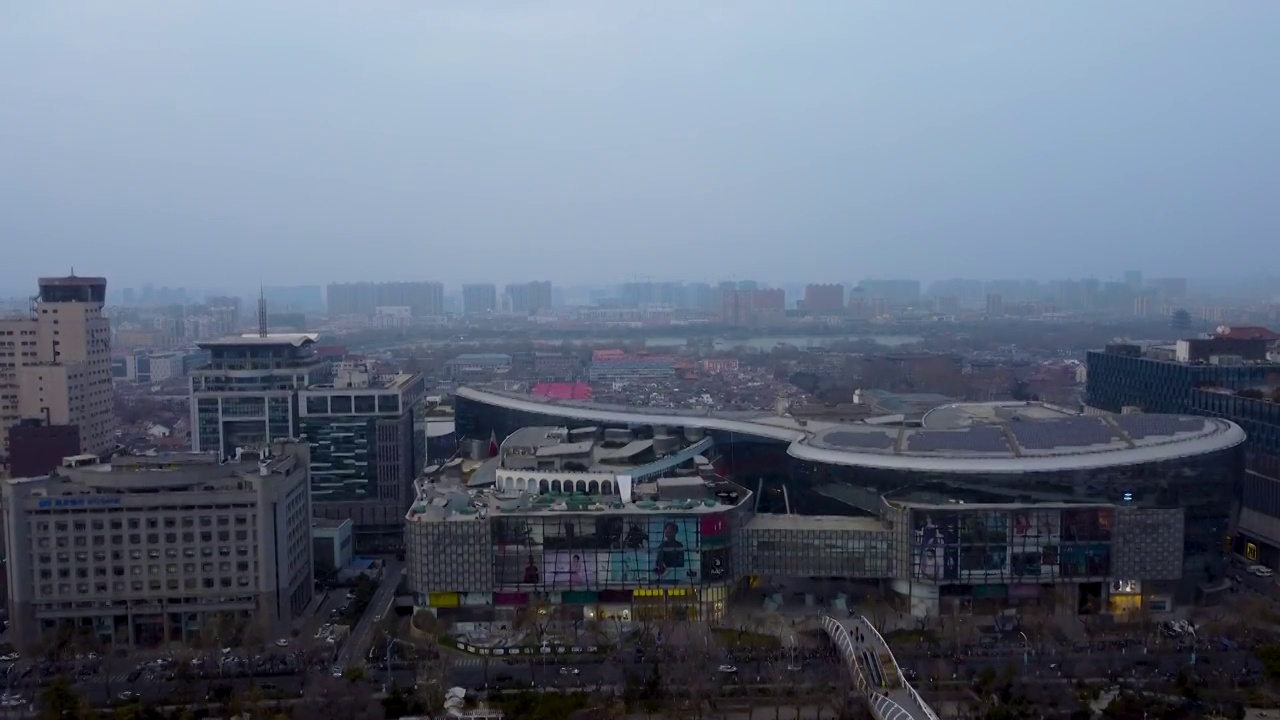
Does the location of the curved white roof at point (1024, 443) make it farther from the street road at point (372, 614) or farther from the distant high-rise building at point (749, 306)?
the distant high-rise building at point (749, 306)

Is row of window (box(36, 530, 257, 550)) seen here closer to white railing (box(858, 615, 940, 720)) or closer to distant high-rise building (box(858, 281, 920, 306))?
white railing (box(858, 615, 940, 720))

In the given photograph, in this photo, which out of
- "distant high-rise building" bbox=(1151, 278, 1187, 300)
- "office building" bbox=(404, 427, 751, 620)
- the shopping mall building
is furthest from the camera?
"distant high-rise building" bbox=(1151, 278, 1187, 300)

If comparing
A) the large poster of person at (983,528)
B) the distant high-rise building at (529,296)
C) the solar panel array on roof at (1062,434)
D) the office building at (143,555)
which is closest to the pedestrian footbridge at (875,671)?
the large poster of person at (983,528)

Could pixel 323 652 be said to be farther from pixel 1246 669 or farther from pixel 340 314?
pixel 340 314

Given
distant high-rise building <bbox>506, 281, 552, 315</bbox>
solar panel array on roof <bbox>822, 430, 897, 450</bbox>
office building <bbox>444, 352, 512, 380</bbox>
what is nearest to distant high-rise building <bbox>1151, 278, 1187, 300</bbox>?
distant high-rise building <bbox>506, 281, 552, 315</bbox>

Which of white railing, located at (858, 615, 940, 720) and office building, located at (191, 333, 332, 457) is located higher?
office building, located at (191, 333, 332, 457)

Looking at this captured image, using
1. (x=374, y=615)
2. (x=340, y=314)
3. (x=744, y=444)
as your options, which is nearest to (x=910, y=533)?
(x=744, y=444)
